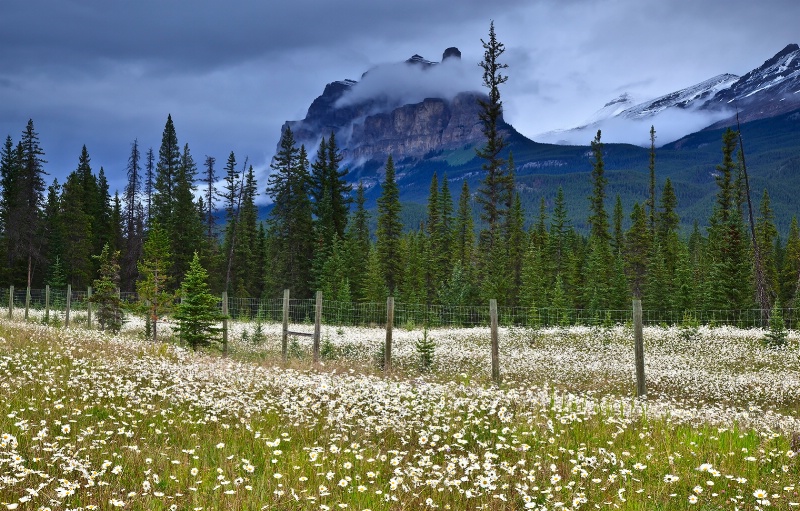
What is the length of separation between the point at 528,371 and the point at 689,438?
9.82 meters

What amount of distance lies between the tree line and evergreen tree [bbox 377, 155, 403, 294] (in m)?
0.15

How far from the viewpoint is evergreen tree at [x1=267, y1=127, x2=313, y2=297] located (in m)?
53.0

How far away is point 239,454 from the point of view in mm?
6383

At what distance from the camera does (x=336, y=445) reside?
6773 millimetres

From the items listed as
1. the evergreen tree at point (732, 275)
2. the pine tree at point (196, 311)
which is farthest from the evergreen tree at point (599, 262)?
the pine tree at point (196, 311)

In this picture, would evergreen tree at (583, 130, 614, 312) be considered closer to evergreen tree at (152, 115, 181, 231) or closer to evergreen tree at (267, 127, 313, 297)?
evergreen tree at (267, 127, 313, 297)


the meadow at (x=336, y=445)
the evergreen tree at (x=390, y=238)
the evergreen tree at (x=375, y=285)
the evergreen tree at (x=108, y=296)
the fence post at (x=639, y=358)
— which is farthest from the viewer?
the evergreen tree at (x=390, y=238)

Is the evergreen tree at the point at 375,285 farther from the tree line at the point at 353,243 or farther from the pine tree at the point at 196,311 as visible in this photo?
the pine tree at the point at 196,311

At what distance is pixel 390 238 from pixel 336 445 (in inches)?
1991

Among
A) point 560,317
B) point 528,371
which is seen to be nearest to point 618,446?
point 528,371

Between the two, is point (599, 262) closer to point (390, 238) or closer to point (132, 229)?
point (390, 238)

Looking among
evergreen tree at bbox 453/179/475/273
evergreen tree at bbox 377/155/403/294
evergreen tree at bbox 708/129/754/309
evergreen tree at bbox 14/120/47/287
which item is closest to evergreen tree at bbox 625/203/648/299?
evergreen tree at bbox 708/129/754/309

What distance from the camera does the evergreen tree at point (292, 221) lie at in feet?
174

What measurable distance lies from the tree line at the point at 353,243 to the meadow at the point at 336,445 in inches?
1151
